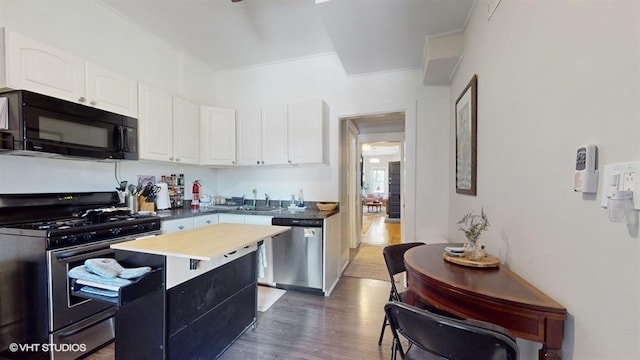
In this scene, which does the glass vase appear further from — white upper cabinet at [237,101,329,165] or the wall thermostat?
white upper cabinet at [237,101,329,165]

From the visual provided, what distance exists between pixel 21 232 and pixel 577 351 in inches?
119

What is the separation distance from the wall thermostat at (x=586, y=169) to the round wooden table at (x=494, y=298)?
42cm

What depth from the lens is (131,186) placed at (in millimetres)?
2879

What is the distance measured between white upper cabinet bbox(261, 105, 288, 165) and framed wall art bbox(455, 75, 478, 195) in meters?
1.98

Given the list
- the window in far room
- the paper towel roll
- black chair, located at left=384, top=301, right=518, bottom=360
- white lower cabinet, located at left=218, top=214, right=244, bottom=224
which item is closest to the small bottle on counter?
white lower cabinet, located at left=218, top=214, right=244, bottom=224

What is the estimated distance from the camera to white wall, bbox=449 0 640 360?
0.69 m

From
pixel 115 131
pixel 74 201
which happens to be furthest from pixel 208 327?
pixel 115 131

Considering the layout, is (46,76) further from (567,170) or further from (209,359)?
(567,170)

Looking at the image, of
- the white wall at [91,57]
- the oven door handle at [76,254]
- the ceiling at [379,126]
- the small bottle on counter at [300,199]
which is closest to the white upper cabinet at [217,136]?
the white wall at [91,57]

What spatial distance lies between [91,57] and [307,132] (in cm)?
226

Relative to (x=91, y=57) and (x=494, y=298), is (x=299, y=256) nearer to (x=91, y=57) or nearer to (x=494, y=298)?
(x=494, y=298)

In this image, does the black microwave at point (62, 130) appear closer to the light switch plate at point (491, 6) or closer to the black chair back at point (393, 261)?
the black chair back at point (393, 261)

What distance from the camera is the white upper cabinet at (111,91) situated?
228 centimetres

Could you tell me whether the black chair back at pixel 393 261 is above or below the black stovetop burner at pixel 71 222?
below
